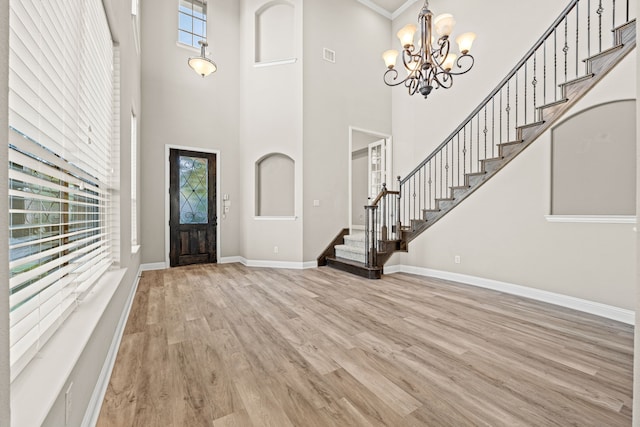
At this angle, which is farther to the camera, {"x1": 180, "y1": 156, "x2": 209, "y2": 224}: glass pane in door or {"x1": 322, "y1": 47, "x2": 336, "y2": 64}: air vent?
{"x1": 322, "y1": 47, "x2": 336, "y2": 64}: air vent

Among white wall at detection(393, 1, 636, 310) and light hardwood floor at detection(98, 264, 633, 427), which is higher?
white wall at detection(393, 1, 636, 310)

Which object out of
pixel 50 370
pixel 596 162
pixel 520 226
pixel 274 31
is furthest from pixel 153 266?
pixel 596 162

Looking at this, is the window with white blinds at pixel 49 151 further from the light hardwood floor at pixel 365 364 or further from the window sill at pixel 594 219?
the window sill at pixel 594 219

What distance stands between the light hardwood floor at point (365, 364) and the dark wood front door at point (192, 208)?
1.94 metres

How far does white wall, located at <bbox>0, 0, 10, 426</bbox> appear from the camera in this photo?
2.04 ft

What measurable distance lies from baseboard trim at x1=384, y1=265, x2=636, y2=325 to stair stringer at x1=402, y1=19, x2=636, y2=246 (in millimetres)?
731

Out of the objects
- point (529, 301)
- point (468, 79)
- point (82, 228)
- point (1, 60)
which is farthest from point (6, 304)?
point (468, 79)

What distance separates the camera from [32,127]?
95 cm

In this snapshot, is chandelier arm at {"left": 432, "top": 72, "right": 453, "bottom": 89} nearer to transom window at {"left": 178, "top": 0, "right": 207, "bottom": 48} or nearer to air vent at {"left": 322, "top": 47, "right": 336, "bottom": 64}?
Answer: air vent at {"left": 322, "top": 47, "right": 336, "bottom": 64}

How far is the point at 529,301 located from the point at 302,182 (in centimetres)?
380

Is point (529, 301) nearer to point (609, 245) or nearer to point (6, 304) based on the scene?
point (609, 245)

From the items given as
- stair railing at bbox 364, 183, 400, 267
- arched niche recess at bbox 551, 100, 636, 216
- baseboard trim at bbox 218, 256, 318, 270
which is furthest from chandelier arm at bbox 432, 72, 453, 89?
baseboard trim at bbox 218, 256, 318, 270

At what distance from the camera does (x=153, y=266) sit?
4.89 metres

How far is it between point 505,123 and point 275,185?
4.06m
